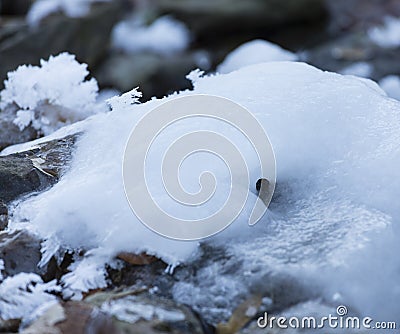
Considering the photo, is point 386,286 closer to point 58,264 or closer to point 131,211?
point 131,211

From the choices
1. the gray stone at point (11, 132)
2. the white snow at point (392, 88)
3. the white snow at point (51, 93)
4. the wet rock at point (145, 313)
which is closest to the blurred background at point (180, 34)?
the white snow at point (392, 88)

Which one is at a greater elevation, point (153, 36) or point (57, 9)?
point (153, 36)

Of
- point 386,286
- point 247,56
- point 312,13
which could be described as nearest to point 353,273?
point 386,286

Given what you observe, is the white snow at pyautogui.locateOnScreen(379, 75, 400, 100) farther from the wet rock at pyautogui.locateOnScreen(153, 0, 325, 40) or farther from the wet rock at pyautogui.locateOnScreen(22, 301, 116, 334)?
the wet rock at pyautogui.locateOnScreen(153, 0, 325, 40)

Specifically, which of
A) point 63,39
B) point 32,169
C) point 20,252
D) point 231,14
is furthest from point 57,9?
point 20,252

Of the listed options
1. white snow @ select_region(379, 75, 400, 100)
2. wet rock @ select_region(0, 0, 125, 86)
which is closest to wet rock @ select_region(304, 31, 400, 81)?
white snow @ select_region(379, 75, 400, 100)

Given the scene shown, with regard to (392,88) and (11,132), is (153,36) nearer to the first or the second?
(392,88)
